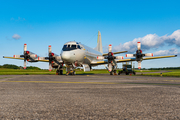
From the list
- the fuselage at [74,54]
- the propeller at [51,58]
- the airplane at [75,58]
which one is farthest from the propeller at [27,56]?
the fuselage at [74,54]

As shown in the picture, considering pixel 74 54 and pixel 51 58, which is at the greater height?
pixel 74 54

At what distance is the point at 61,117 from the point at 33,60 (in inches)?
1357

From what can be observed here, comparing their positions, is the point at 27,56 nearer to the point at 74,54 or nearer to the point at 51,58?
the point at 51,58

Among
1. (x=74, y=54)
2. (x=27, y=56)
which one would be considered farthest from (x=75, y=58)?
(x=27, y=56)

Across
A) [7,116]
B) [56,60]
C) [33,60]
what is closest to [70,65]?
[56,60]

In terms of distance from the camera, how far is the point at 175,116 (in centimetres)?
346

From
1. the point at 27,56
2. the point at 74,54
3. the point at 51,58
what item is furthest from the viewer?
the point at 27,56

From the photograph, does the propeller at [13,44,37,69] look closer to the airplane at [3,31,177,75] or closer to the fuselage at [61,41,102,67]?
the airplane at [3,31,177,75]

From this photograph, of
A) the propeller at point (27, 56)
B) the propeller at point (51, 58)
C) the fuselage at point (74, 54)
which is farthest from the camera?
the propeller at point (27, 56)

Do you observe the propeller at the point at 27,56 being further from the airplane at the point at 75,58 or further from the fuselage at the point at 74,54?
the fuselage at the point at 74,54

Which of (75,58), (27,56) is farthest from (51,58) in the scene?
(75,58)

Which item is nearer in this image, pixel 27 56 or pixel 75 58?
pixel 75 58

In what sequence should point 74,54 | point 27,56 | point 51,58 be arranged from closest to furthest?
point 74,54 → point 51,58 → point 27,56

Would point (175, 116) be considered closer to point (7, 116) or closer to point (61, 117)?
point (61, 117)
